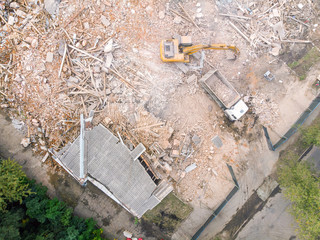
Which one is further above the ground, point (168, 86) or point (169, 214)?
point (168, 86)

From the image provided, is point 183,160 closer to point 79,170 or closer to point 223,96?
point 223,96

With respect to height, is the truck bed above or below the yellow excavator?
below

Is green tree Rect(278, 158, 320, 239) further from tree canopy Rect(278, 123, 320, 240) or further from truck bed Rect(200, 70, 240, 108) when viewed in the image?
truck bed Rect(200, 70, 240, 108)

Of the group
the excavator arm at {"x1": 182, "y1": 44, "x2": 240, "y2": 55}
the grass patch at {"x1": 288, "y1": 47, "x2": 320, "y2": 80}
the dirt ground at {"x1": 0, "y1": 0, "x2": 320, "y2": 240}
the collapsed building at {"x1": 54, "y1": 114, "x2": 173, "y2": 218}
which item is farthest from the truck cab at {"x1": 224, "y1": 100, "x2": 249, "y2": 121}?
the collapsed building at {"x1": 54, "y1": 114, "x2": 173, "y2": 218}

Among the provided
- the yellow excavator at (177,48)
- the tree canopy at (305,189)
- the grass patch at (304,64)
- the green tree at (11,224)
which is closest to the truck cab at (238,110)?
the yellow excavator at (177,48)

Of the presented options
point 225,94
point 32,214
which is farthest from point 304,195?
point 32,214

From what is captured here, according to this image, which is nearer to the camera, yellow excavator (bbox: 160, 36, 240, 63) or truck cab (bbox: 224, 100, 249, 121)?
yellow excavator (bbox: 160, 36, 240, 63)

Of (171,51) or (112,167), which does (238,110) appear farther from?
(112,167)
